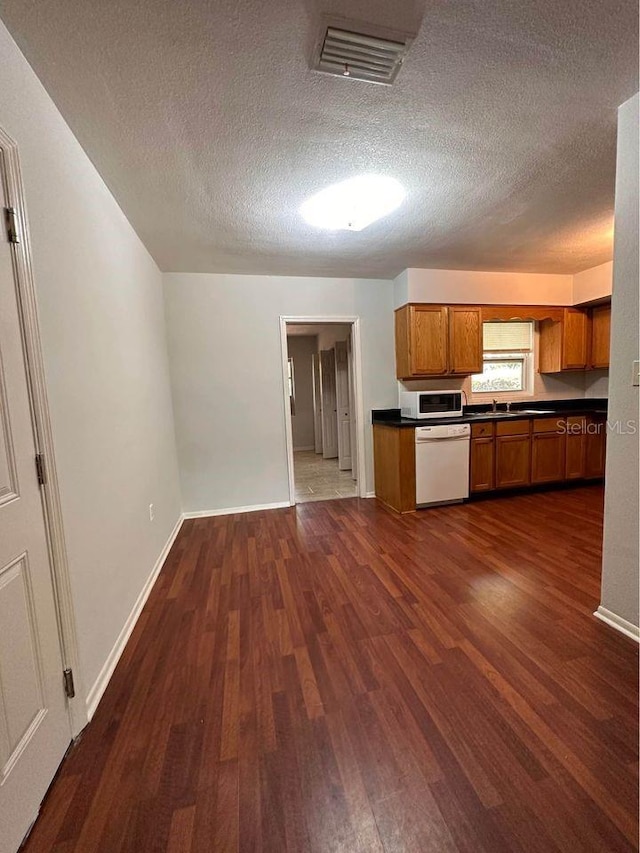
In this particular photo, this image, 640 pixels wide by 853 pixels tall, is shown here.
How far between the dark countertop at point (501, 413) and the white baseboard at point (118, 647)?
8.11ft

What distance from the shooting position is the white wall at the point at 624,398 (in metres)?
1.53

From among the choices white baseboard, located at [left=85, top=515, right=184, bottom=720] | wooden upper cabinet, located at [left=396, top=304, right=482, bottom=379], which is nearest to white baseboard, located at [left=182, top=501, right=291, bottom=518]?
white baseboard, located at [left=85, top=515, right=184, bottom=720]

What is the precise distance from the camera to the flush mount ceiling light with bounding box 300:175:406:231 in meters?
2.01

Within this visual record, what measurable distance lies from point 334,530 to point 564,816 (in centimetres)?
224

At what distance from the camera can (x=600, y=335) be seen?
13.5 feet

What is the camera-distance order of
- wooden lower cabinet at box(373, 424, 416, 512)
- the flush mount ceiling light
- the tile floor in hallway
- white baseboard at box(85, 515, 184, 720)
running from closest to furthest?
white baseboard at box(85, 515, 184, 720) < the flush mount ceiling light < wooden lower cabinet at box(373, 424, 416, 512) < the tile floor in hallway

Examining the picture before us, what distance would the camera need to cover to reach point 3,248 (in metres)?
1.03

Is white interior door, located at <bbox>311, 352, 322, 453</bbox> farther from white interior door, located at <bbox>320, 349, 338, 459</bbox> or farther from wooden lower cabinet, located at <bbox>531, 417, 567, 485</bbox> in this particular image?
wooden lower cabinet, located at <bbox>531, 417, 567, 485</bbox>

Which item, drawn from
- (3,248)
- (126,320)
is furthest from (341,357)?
(3,248)

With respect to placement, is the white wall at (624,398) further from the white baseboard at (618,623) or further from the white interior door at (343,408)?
the white interior door at (343,408)

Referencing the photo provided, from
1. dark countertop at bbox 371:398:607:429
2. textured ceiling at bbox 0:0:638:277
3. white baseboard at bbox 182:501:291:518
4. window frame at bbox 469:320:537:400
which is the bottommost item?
white baseboard at bbox 182:501:291:518

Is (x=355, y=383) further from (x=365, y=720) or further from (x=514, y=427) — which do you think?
(x=365, y=720)

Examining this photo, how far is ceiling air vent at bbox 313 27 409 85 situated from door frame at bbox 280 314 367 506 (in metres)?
2.41

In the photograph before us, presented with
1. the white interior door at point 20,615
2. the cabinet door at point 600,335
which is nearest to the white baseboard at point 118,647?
the white interior door at point 20,615
